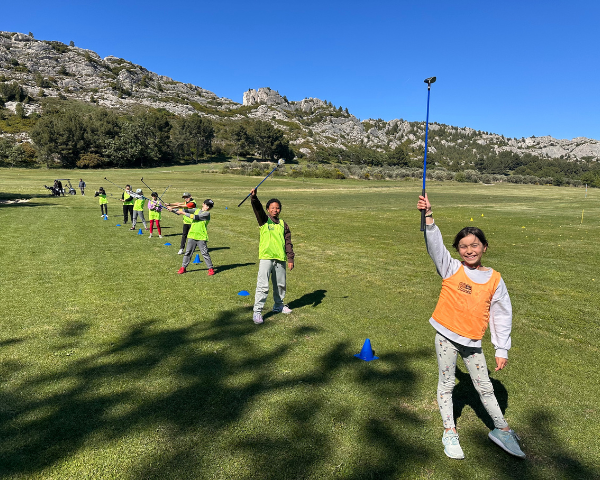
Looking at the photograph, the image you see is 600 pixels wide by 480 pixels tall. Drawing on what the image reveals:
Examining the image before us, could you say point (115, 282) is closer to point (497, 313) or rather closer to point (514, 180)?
point (497, 313)

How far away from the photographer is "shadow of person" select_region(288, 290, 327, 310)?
8.20 metres

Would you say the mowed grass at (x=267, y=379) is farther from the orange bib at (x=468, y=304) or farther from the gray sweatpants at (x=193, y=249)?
the orange bib at (x=468, y=304)

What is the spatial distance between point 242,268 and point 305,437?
319 inches

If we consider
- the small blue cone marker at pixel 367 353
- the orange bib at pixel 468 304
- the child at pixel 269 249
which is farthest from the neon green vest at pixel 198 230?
the orange bib at pixel 468 304

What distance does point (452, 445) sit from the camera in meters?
3.65

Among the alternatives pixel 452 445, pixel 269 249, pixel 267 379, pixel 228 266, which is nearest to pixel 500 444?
pixel 452 445

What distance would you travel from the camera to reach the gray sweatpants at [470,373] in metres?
3.67

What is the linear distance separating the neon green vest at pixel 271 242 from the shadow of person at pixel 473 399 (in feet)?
12.3

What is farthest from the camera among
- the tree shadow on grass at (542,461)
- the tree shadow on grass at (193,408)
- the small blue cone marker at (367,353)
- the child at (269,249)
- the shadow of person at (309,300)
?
the shadow of person at (309,300)

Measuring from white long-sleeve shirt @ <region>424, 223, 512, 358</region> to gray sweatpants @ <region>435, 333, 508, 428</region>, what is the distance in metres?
0.12

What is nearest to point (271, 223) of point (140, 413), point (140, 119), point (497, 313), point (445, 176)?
point (140, 413)

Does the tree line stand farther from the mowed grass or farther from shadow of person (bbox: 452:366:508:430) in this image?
shadow of person (bbox: 452:366:508:430)

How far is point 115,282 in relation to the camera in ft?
31.5

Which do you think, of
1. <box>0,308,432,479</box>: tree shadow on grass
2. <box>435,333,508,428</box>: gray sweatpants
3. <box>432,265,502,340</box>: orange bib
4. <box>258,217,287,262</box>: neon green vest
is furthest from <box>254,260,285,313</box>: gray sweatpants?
<box>432,265,502,340</box>: orange bib
